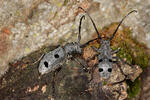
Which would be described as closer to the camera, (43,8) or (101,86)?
(101,86)

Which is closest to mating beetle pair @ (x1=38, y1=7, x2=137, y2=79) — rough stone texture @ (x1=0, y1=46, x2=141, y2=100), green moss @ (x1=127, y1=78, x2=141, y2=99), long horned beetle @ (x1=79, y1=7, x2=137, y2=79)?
long horned beetle @ (x1=79, y1=7, x2=137, y2=79)

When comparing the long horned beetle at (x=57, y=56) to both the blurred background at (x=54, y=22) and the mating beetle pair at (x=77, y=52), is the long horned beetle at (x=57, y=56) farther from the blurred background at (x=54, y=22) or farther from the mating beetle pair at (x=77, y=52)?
the blurred background at (x=54, y=22)

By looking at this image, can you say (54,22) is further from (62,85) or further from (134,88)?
(134,88)

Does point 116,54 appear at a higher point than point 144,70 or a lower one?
higher

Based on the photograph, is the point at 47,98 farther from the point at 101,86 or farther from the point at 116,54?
the point at 116,54

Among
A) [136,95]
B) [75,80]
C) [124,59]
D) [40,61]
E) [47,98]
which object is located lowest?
[136,95]

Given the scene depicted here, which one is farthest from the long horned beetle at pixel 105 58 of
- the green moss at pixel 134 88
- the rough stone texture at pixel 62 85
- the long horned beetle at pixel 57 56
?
the green moss at pixel 134 88

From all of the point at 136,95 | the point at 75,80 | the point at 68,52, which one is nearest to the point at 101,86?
the point at 75,80
